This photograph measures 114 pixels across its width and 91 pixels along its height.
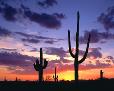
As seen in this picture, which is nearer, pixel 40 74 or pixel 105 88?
pixel 105 88

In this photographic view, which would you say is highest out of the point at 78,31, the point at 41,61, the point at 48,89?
the point at 78,31

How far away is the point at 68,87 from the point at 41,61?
3545 millimetres

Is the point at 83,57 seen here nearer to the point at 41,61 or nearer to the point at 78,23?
the point at 78,23

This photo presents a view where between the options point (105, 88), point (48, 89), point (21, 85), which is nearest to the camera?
point (105, 88)

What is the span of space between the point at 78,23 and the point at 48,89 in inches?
241

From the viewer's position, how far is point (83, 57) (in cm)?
1897

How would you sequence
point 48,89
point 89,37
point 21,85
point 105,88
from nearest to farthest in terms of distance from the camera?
point 89,37, point 105,88, point 48,89, point 21,85

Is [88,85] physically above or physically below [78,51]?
below

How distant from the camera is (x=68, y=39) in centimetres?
1897

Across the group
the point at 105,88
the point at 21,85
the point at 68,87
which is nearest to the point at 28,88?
the point at 21,85

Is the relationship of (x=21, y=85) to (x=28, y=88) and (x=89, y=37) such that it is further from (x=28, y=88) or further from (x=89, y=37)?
(x=89, y=37)

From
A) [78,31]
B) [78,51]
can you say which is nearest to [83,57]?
[78,51]

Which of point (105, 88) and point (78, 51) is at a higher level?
point (78, 51)

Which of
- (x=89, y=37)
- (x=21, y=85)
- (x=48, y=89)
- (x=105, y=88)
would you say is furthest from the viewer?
(x=21, y=85)
